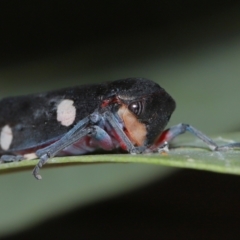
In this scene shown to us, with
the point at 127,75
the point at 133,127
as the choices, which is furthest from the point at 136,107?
the point at 127,75

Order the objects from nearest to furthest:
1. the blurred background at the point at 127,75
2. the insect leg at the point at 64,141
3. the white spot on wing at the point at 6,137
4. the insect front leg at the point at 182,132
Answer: the insect leg at the point at 64,141
the insect front leg at the point at 182,132
the blurred background at the point at 127,75
the white spot on wing at the point at 6,137

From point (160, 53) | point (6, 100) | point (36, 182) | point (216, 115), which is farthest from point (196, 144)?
point (6, 100)

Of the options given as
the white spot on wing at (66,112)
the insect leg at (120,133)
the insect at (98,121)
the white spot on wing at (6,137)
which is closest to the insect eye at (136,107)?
the insect at (98,121)

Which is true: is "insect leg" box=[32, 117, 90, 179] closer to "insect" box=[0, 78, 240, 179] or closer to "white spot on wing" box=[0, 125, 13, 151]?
"insect" box=[0, 78, 240, 179]

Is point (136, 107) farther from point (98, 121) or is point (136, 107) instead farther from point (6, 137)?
point (6, 137)

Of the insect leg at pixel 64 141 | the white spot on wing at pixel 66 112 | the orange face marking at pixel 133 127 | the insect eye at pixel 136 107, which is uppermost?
the white spot on wing at pixel 66 112

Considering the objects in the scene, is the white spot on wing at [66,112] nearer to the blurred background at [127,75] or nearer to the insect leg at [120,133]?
the insect leg at [120,133]
